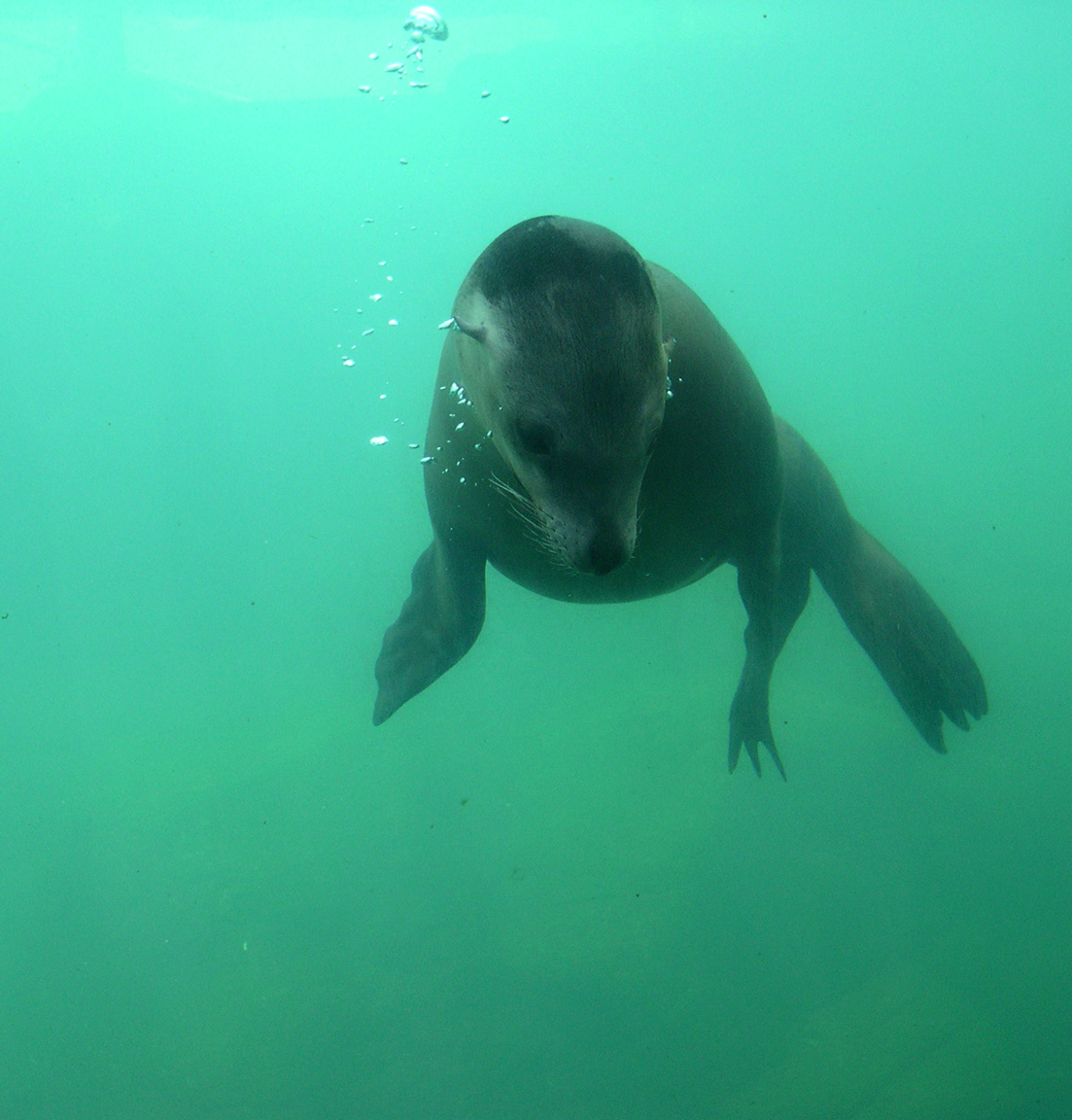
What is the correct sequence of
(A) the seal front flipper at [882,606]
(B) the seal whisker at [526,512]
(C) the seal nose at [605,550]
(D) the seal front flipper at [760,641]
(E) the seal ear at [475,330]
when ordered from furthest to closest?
(A) the seal front flipper at [882,606]
(D) the seal front flipper at [760,641]
(B) the seal whisker at [526,512]
(E) the seal ear at [475,330]
(C) the seal nose at [605,550]

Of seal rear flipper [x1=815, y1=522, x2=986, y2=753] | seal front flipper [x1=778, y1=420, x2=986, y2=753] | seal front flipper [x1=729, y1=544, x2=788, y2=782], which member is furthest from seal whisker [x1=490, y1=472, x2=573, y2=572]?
seal rear flipper [x1=815, y1=522, x2=986, y2=753]

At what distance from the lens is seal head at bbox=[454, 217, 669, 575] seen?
1.94 metres

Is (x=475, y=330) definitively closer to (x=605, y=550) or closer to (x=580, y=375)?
(x=580, y=375)

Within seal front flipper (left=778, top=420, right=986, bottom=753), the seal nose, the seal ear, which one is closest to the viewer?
the seal nose

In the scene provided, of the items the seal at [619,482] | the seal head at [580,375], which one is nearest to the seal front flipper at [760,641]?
the seal at [619,482]

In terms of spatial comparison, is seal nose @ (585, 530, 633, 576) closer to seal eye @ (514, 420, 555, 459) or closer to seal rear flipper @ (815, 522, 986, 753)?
seal eye @ (514, 420, 555, 459)

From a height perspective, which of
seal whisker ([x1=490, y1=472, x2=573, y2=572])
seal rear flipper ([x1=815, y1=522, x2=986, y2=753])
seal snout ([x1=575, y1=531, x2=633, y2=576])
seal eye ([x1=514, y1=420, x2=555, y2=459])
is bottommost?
seal rear flipper ([x1=815, y1=522, x2=986, y2=753])

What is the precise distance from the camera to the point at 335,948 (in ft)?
19.8

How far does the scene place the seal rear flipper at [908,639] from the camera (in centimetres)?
404

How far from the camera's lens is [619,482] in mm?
1989

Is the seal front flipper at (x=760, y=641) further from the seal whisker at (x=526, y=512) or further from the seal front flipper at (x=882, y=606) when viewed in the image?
the seal whisker at (x=526, y=512)

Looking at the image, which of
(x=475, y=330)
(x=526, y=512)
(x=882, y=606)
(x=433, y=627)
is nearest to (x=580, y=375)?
(x=475, y=330)

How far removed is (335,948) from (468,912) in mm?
850

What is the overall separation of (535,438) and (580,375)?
0.17m
